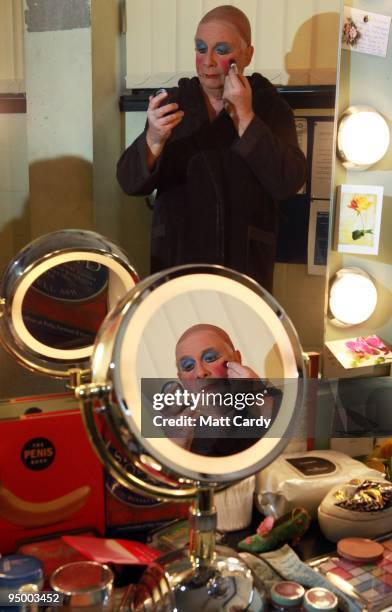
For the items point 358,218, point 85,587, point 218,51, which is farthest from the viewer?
point 358,218

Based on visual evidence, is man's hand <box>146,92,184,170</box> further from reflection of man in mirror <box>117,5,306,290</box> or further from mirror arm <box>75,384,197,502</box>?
mirror arm <box>75,384,197,502</box>

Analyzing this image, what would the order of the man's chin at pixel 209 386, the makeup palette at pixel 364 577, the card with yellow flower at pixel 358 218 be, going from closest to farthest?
the man's chin at pixel 209 386 → the makeup palette at pixel 364 577 → the card with yellow flower at pixel 358 218

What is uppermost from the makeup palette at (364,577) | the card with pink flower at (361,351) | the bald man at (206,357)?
the bald man at (206,357)

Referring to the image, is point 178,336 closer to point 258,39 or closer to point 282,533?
point 282,533

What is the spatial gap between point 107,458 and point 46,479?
350 millimetres

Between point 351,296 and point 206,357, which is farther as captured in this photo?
point 351,296

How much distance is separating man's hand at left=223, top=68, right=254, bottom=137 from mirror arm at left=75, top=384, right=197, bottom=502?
0.77 meters

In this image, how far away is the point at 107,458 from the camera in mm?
638

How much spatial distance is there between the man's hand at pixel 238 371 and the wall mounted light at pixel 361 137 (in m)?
0.72

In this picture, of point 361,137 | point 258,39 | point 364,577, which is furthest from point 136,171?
point 364,577

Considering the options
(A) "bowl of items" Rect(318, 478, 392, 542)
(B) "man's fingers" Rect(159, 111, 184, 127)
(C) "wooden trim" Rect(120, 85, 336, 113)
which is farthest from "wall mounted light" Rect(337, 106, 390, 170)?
(A) "bowl of items" Rect(318, 478, 392, 542)

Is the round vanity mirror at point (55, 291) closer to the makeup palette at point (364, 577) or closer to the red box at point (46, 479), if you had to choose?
the red box at point (46, 479)

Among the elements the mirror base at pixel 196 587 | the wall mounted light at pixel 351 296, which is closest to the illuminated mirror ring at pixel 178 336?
the mirror base at pixel 196 587

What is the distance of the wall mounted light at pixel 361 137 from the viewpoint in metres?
1.30
